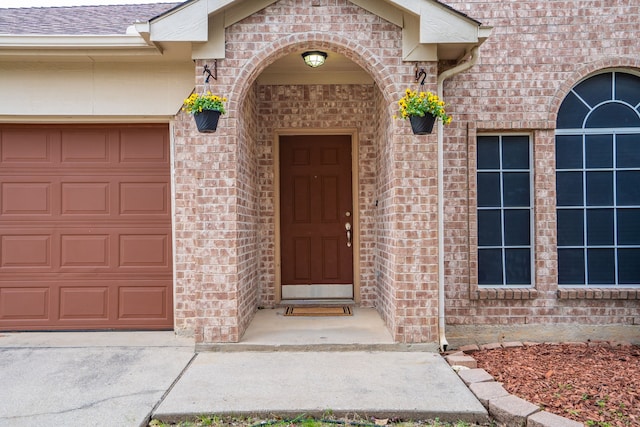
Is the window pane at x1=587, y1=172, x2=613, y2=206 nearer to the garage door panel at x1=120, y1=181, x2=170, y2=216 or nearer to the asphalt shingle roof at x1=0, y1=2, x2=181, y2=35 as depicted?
the garage door panel at x1=120, y1=181, x2=170, y2=216

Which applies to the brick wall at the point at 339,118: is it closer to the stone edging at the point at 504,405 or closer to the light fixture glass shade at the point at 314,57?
the light fixture glass shade at the point at 314,57

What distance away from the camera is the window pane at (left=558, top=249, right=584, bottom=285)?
5078 millimetres

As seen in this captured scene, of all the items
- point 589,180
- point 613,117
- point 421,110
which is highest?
point 613,117

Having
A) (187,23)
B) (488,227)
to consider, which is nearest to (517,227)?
(488,227)

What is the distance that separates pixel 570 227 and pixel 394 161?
7.78ft

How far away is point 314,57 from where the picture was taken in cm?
489

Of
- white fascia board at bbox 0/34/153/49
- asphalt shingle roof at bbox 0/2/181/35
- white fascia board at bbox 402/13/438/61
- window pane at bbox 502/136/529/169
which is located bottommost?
window pane at bbox 502/136/529/169

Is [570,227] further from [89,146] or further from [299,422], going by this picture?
[89,146]

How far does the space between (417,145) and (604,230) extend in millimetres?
2588

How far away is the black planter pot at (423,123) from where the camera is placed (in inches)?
158

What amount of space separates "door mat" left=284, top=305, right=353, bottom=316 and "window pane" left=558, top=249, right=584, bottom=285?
249 centimetres

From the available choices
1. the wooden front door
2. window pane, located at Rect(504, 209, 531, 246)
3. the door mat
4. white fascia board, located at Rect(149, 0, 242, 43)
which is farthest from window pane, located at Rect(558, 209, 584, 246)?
white fascia board, located at Rect(149, 0, 242, 43)

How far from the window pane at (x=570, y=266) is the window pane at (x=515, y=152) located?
43.4 inches

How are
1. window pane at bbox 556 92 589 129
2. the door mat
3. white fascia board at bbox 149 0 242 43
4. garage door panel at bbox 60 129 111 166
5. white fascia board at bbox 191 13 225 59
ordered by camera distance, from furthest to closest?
1. the door mat
2. garage door panel at bbox 60 129 111 166
3. window pane at bbox 556 92 589 129
4. white fascia board at bbox 191 13 225 59
5. white fascia board at bbox 149 0 242 43
